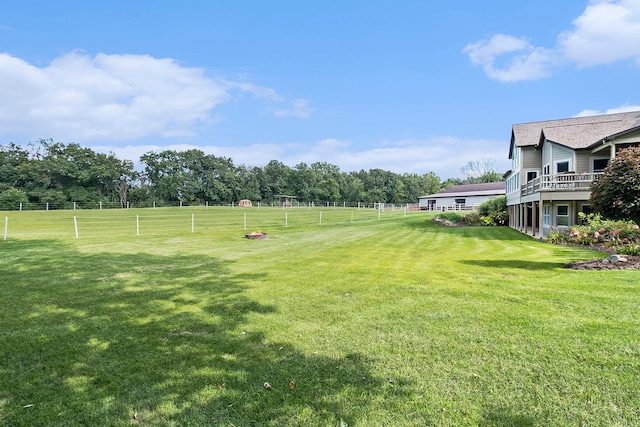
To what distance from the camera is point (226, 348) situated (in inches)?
146

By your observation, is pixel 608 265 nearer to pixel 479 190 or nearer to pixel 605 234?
pixel 605 234

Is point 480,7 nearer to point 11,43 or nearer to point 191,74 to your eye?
point 191,74

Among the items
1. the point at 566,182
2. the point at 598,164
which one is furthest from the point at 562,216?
the point at 598,164

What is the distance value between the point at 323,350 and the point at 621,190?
8.74 metres

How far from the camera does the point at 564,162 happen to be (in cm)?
1812

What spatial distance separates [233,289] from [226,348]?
2.58 metres

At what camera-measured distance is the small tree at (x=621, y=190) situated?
803 centimetres

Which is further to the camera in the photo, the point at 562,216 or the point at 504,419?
the point at 562,216

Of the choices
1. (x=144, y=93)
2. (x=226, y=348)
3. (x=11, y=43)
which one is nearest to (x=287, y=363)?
(x=226, y=348)

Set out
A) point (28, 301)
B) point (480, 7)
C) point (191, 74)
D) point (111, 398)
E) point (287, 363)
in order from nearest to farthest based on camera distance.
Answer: point (111, 398) → point (287, 363) → point (28, 301) → point (480, 7) → point (191, 74)

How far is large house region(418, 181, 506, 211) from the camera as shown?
178 feet

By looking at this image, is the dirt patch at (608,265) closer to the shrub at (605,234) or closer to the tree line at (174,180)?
the shrub at (605,234)

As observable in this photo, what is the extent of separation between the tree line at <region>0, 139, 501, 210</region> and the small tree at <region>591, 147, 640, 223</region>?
197 feet

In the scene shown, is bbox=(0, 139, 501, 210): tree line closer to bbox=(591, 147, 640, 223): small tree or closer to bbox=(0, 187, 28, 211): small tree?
bbox=(0, 187, 28, 211): small tree
